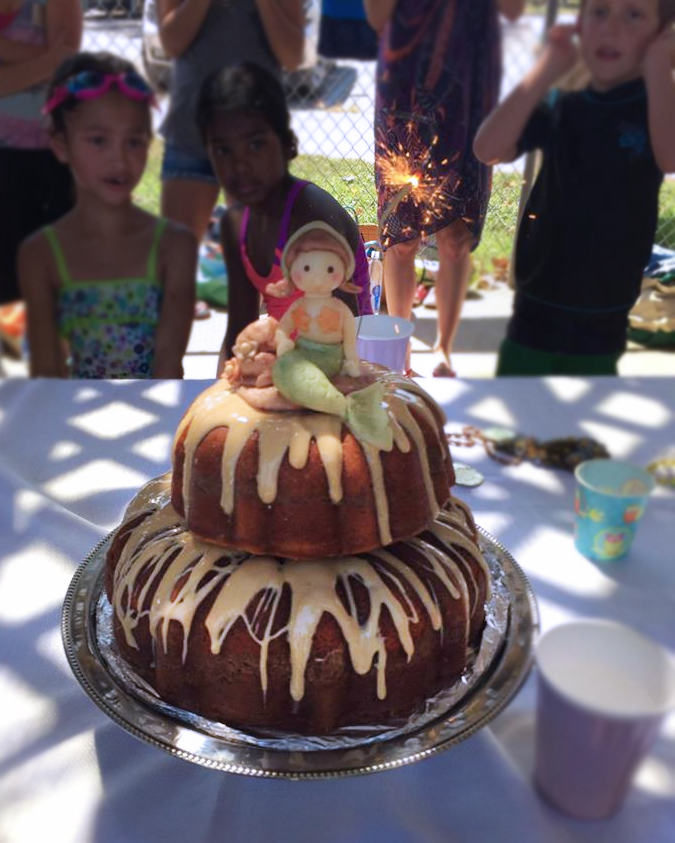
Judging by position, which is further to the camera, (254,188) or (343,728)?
(254,188)

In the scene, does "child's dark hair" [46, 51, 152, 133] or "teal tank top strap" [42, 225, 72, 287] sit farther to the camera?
"teal tank top strap" [42, 225, 72, 287]

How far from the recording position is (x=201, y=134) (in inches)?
52.0

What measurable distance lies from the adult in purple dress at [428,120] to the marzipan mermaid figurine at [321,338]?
0.12 meters

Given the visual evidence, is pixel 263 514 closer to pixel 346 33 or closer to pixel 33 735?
pixel 33 735

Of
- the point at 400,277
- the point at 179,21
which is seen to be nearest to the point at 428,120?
the point at 400,277

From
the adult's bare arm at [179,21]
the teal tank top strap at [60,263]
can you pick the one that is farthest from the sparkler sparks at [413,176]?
the teal tank top strap at [60,263]

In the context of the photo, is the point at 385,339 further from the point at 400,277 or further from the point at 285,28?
the point at 285,28

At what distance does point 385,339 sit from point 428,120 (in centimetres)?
30

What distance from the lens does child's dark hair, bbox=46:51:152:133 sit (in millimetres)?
1303

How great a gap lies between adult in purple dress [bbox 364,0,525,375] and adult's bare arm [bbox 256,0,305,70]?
0.26 m

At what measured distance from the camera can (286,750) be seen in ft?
2.61

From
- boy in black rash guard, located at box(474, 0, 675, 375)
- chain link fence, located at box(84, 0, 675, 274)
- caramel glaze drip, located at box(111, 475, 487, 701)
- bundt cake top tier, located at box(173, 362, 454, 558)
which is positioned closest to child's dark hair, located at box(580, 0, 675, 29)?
boy in black rash guard, located at box(474, 0, 675, 375)

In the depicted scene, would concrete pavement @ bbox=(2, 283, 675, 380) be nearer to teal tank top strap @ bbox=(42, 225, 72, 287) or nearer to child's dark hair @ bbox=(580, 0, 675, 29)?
teal tank top strap @ bbox=(42, 225, 72, 287)

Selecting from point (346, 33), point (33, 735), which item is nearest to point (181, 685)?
point (33, 735)
